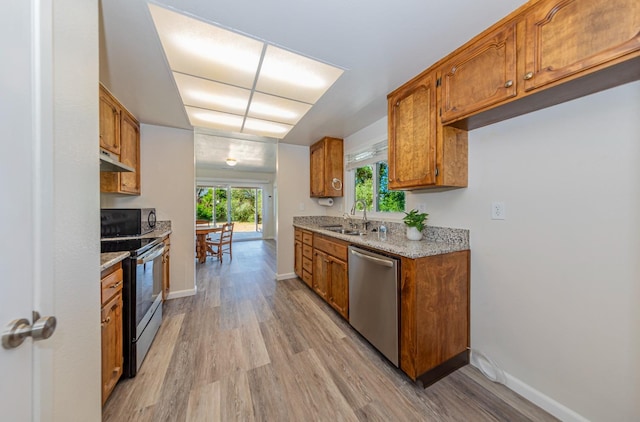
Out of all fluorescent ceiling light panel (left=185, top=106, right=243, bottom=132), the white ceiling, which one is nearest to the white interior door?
the white ceiling

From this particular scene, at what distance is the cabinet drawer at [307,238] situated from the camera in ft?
10.3

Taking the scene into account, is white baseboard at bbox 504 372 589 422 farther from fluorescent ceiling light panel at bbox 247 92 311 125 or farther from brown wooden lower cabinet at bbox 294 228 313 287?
fluorescent ceiling light panel at bbox 247 92 311 125

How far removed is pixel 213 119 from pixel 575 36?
10.1 ft

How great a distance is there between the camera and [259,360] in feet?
5.91

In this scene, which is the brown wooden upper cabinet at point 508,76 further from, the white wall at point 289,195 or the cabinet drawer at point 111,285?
the cabinet drawer at point 111,285

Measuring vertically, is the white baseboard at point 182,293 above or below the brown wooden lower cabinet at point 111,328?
below

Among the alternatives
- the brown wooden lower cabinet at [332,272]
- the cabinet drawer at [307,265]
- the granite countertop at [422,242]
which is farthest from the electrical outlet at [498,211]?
the cabinet drawer at [307,265]

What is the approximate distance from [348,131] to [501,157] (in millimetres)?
1967

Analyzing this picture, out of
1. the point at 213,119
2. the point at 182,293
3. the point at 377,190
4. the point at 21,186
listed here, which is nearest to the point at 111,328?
the point at 21,186

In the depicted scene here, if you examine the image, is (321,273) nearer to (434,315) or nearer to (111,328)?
(434,315)

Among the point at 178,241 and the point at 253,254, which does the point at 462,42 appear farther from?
the point at 253,254

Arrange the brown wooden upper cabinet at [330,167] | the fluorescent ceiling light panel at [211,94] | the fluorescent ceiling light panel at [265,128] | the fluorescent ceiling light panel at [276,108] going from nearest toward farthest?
the fluorescent ceiling light panel at [211,94], the fluorescent ceiling light panel at [276,108], the fluorescent ceiling light panel at [265,128], the brown wooden upper cabinet at [330,167]

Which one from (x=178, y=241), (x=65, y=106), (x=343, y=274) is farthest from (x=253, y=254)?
(x=65, y=106)

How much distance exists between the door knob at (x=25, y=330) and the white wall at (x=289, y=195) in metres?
3.12
